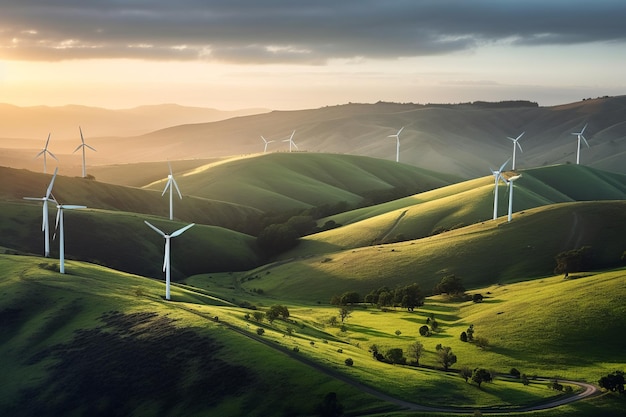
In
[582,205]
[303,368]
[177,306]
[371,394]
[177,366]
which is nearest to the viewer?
[371,394]

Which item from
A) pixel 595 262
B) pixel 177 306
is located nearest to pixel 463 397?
pixel 177 306

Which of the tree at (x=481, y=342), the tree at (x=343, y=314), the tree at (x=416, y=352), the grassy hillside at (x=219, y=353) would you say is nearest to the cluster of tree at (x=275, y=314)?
the grassy hillside at (x=219, y=353)

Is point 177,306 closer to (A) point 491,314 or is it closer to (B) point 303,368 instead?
(B) point 303,368

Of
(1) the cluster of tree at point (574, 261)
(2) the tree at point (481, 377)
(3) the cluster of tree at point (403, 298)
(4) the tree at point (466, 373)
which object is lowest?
(3) the cluster of tree at point (403, 298)

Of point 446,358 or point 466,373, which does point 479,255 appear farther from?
point 466,373

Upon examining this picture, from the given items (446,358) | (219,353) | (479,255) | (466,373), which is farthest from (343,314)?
(219,353)

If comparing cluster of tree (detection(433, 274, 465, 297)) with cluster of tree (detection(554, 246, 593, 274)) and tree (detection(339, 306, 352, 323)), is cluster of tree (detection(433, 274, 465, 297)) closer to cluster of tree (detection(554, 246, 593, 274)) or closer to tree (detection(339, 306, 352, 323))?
cluster of tree (detection(554, 246, 593, 274))

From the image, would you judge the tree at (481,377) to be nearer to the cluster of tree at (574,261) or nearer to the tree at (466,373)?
the tree at (466,373)
